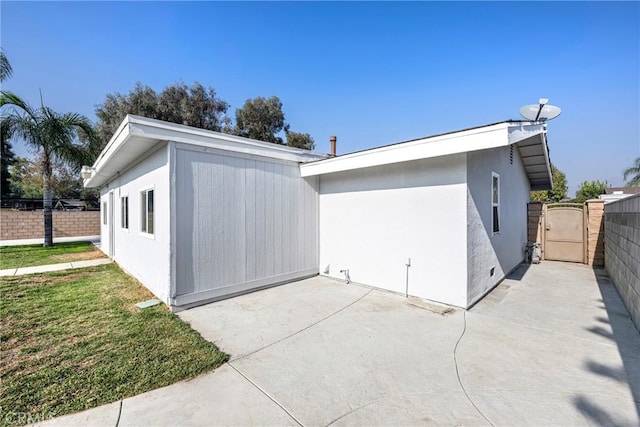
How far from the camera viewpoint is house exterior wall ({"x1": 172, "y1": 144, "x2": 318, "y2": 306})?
4.75 meters

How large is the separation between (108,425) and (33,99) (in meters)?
14.9

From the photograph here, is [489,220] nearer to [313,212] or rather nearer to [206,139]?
[313,212]

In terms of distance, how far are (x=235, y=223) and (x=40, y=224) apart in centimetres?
1766

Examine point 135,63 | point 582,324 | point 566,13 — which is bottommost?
point 582,324

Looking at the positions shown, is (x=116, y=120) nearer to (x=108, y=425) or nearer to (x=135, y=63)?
(x=135, y=63)

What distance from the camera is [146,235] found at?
577 cm

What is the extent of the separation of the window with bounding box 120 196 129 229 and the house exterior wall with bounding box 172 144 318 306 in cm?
432

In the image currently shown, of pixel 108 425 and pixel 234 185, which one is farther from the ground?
pixel 234 185

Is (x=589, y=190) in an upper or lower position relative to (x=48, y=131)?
lower

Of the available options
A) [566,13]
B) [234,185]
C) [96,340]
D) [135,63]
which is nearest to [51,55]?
[135,63]

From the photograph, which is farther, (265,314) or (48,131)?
(48,131)

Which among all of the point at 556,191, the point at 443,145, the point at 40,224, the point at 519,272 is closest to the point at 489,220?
the point at 443,145

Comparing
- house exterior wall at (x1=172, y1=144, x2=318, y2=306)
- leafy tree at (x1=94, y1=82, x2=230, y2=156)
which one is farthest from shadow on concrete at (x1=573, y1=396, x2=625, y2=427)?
leafy tree at (x1=94, y1=82, x2=230, y2=156)

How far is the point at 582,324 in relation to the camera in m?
4.09
